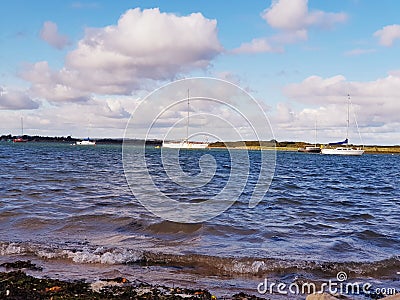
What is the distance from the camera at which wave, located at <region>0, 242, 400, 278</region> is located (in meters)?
12.0

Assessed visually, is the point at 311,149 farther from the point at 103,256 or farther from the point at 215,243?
the point at 103,256

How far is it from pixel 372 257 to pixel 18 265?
10115mm

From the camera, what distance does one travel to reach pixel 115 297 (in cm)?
859

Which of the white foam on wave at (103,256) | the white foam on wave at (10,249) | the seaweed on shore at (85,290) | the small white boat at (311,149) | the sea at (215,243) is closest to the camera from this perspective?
the seaweed on shore at (85,290)

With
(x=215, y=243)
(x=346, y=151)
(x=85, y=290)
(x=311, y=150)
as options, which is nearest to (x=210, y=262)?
(x=215, y=243)

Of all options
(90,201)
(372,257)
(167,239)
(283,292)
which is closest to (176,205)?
(90,201)
